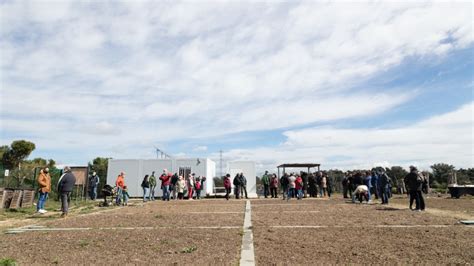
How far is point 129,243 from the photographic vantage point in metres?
6.31

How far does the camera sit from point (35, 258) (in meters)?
5.26

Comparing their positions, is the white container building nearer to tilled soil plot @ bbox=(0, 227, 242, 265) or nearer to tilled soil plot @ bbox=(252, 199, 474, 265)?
tilled soil plot @ bbox=(252, 199, 474, 265)

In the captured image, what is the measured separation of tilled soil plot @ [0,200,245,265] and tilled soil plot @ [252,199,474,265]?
0.68m

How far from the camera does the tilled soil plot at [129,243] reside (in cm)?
517

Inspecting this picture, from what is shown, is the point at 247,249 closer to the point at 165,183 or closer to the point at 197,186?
the point at 165,183

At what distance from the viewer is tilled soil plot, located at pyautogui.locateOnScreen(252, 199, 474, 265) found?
199 inches

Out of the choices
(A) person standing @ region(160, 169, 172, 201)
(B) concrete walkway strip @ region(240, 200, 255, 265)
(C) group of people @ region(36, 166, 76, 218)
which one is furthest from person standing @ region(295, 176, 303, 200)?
(B) concrete walkway strip @ region(240, 200, 255, 265)

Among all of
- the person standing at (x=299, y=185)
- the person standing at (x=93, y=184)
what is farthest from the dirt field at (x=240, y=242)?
the person standing at (x=93, y=184)

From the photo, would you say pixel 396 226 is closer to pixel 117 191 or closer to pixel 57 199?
pixel 117 191

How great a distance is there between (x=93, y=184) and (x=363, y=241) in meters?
17.6

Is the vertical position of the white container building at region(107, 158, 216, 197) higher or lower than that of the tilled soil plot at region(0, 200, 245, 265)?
higher

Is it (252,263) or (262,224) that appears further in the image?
(262,224)

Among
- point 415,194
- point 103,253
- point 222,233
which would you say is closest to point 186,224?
point 222,233

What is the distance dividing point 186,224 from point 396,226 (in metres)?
4.83
